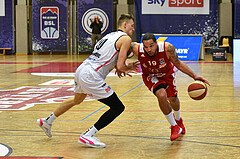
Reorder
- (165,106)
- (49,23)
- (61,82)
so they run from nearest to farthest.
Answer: (165,106), (61,82), (49,23)

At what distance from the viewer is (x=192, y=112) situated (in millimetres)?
7574

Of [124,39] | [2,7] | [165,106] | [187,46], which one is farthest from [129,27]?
[2,7]

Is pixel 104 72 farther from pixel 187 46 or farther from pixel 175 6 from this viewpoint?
pixel 175 6

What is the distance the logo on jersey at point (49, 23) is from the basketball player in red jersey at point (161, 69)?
22.2m

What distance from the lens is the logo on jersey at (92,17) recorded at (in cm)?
2681

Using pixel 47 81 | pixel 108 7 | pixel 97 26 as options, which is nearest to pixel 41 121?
pixel 47 81

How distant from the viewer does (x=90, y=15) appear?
1061 inches

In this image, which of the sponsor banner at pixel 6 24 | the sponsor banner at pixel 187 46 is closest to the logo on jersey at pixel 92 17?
the sponsor banner at pixel 6 24

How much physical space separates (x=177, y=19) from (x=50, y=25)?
790cm

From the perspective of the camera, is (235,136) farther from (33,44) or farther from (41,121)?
(33,44)

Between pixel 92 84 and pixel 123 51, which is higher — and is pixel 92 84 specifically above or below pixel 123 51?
below

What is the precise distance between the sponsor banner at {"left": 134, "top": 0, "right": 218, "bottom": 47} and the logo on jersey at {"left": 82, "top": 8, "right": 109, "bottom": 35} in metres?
2.28

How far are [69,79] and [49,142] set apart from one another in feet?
25.1

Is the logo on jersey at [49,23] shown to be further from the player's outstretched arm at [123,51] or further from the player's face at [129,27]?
the player's outstretched arm at [123,51]
